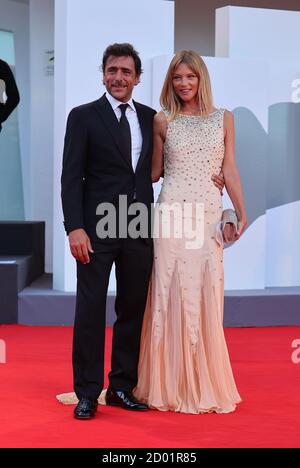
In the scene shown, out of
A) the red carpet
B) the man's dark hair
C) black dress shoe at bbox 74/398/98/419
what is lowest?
the red carpet

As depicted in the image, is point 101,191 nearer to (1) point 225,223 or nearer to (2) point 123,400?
(1) point 225,223

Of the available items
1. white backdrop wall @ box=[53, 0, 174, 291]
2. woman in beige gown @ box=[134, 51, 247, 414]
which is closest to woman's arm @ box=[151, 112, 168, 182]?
woman in beige gown @ box=[134, 51, 247, 414]

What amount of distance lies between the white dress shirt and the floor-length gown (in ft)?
0.58

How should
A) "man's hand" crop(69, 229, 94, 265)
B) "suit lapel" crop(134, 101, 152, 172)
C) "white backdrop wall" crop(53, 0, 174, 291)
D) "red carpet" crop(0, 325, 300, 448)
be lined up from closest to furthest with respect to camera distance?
"red carpet" crop(0, 325, 300, 448)
"man's hand" crop(69, 229, 94, 265)
"suit lapel" crop(134, 101, 152, 172)
"white backdrop wall" crop(53, 0, 174, 291)

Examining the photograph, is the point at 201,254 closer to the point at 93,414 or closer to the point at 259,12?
the point at 93,414

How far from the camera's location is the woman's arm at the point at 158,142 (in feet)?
12.2

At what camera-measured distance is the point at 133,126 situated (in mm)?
3604

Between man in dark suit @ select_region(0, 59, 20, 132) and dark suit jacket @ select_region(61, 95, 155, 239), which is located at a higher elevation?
man in dark suit @ select_region(0, 59, 20, 132)

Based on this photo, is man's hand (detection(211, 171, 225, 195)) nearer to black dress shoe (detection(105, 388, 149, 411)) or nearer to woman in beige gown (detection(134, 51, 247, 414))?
woman in beige gown (detection(134, 51, 247, 414))

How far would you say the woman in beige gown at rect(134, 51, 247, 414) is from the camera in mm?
3719

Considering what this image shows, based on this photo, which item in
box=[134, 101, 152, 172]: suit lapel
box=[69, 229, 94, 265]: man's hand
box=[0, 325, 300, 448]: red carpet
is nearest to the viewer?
box=[0, 325, 300, 448]: red carpet

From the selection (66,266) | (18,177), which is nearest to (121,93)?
(66,266)

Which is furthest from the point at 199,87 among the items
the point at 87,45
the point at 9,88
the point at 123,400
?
the point at 9,88
